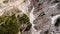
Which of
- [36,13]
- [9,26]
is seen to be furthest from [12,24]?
[36,13]

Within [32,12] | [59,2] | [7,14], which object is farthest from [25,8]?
[59,2]

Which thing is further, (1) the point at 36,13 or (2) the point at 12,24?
(1) the point at 36,13

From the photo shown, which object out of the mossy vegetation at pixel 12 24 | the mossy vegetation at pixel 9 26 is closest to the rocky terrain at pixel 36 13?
the mossy vegetation at pixel 12 24

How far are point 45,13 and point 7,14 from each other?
3.25ft

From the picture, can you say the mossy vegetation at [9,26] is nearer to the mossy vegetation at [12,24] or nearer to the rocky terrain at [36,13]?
the mossy vegetation at [12,24]

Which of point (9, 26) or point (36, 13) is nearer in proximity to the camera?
point (9, 26)

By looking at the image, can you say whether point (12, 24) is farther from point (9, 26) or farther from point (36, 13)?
point (36, 13)

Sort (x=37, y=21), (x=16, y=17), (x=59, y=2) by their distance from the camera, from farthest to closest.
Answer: (x=59, y=2) → (x=37, y=21) → (x=16, y=17)

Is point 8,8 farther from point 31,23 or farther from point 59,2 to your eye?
point 59,2

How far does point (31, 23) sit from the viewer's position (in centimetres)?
438

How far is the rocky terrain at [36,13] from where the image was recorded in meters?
4.24

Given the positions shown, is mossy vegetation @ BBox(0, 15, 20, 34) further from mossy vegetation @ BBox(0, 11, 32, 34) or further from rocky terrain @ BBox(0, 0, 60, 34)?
rocky terrain @ BBox(0, 0, 60, 34)

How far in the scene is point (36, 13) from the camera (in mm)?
4754

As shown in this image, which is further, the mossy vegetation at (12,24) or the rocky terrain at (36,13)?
the rocky terrain at (36,13)
